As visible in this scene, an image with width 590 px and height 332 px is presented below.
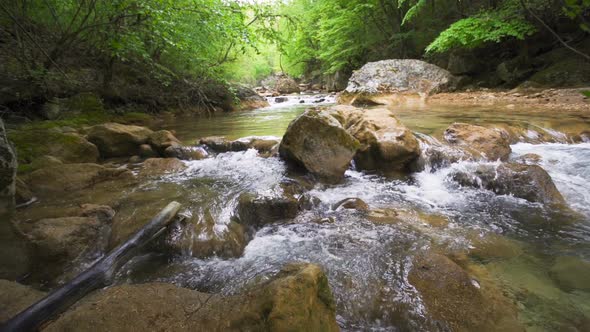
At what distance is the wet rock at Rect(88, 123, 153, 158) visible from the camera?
5.70 metres

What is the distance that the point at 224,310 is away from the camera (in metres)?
1.62

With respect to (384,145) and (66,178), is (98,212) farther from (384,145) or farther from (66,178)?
(384,145)

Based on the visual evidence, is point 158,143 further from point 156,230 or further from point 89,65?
point 89,65

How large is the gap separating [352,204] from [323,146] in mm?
1153

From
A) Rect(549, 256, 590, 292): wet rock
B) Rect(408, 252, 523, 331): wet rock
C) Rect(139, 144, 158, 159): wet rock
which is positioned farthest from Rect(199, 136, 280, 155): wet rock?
Rect(549, 256, 590, 292): wet rock

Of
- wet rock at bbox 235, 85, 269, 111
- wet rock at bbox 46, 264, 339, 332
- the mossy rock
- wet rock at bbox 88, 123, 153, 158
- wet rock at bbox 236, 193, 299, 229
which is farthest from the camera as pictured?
wet rock at bbox 235, 85, 269, 111

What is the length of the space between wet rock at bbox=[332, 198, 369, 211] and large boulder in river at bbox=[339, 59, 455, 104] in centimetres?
902

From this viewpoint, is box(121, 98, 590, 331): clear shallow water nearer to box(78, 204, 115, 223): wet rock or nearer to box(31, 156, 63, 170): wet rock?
box(78, 204, 115, 223): wet rock

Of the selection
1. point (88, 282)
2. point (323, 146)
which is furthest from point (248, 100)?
point (88, 282)

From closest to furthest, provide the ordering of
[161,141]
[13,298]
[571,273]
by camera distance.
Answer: [13,298] < [571,273] < [161,141]

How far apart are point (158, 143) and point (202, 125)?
3.64 meters

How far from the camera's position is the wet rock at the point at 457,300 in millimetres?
1834

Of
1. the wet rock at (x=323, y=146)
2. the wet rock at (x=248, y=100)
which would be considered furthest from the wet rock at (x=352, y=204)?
the wet rock at (x=248, y=100)

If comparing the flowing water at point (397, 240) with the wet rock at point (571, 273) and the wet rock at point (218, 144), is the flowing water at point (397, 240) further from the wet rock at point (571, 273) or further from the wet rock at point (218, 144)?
the wet rock at point (218, 144)
